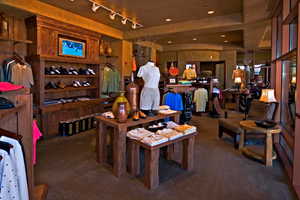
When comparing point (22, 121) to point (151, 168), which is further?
point (151, 168)

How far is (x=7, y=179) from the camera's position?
1.25 metres

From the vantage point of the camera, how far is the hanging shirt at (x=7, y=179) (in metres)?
1.23

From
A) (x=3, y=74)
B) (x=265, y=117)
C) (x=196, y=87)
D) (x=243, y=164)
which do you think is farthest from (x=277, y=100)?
(x=3, y=74)

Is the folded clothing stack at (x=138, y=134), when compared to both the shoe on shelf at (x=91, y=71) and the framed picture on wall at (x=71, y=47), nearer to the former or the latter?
the framed picture on wall at (x=71, y=47)

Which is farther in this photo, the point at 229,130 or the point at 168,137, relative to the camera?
the point at 229,130

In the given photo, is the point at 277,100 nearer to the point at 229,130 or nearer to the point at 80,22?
the point at 229,130

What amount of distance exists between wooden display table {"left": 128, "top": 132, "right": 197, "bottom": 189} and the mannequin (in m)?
0.67

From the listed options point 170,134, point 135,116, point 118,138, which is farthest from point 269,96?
point 118,138

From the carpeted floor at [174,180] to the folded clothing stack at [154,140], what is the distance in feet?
1.81

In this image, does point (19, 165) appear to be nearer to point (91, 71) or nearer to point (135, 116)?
Result: point (135, 116)

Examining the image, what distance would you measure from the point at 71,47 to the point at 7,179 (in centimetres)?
432

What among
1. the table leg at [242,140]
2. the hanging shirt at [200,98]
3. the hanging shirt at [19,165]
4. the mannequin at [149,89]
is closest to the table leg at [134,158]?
the mannequin at [149,89]

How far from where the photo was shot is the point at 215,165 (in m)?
3.19

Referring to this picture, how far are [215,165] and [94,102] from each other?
11.9ft
